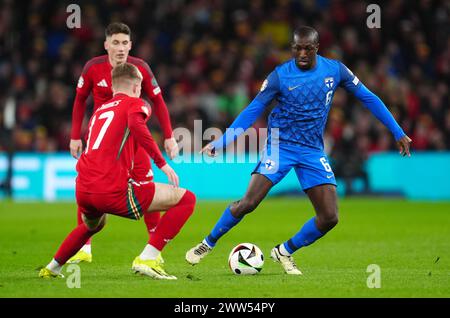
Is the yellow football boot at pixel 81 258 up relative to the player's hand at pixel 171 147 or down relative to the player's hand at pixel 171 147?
down

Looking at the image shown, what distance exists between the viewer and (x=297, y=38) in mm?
8383

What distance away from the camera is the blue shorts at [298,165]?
27.8 ft

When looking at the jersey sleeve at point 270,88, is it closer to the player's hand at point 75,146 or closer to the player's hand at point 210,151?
the player's hand at point 210,151

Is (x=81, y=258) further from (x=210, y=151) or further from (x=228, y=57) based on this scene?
(x=228, y=57)

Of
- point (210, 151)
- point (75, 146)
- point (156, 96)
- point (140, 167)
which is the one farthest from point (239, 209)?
point (75, 146)

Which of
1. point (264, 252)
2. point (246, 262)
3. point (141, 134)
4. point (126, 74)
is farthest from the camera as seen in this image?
point (264, 252)

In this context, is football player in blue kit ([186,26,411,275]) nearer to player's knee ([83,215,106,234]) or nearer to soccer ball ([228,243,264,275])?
soccer ball ([228,243,264,275])

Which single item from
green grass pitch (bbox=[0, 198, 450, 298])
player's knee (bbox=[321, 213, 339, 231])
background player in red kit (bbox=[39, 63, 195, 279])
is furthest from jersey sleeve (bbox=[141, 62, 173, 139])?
player's knee (bbox=[321, 213, 339, 231])

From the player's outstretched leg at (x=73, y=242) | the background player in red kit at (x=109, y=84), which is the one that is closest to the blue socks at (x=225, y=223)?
the background player in red kit at (x=109, y=84)

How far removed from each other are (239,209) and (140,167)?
127cm

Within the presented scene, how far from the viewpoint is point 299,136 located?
8.55 meters

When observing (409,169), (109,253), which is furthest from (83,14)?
(109,253)

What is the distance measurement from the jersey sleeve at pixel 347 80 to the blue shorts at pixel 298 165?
0.70m
